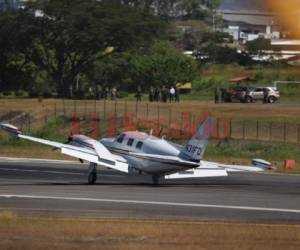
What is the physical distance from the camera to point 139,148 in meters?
50.0

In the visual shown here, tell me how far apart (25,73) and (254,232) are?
125 metres

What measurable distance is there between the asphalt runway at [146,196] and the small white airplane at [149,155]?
87 centimetres

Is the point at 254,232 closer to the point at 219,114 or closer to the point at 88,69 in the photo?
the point at 219,114

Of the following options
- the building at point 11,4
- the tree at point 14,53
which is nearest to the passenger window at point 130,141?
the tree at point 14,53

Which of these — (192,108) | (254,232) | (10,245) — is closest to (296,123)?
(192,108)

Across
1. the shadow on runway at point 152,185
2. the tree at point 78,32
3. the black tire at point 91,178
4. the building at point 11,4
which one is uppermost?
the building at point 11,4

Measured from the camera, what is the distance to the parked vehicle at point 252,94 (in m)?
131

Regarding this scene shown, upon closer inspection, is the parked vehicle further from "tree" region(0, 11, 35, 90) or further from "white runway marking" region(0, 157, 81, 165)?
"white runway marking" region(0, 157, 81, 165)

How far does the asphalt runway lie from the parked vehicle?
6784cm

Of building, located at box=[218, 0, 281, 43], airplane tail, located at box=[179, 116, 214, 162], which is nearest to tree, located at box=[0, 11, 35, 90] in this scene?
airplane tail, located at box=[179, 116, 214, 162]

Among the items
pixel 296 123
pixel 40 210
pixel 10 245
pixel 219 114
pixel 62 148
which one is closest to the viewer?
pixel 10 245

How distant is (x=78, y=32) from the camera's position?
141m

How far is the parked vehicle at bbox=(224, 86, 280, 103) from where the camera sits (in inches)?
5157

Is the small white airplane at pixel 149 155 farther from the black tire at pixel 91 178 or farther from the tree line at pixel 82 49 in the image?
the tree line at pixel 82 49
